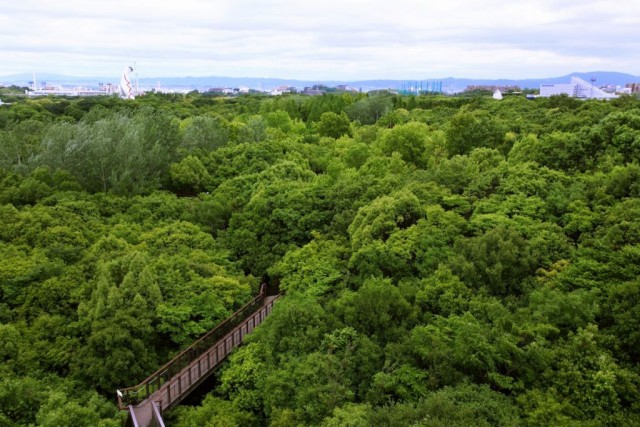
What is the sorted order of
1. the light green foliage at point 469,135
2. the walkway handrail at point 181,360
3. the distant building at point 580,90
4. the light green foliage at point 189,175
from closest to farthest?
the walkway handrail at point 181,360, the light green foliage at point 189,175, the light green foliage at point 469,135, the distant building at point 580,90

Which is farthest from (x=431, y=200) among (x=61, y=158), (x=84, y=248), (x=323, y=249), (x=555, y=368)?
(x=61, y=158)

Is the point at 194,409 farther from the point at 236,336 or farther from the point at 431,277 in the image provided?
the point at 431,277

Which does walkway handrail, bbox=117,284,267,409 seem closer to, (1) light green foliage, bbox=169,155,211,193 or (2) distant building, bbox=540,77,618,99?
(1) light green foliage, bbox=169,155,211,193

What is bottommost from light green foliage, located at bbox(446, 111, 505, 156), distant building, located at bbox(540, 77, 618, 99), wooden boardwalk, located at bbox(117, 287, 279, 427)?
wooden boardwalk, located at bbox(117, 287, 279, 427)

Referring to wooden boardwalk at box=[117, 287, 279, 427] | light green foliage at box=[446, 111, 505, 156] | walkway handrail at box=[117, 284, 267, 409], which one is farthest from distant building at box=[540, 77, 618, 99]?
wooden boardwalk at box=[117, 287, 279, 427]

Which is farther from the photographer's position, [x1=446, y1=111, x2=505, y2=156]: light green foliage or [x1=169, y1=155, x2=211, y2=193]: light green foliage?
[x1=446, y1=111, x2=505, y2=156]: light green foliage

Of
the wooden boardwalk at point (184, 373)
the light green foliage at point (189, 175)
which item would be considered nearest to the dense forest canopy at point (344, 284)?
the light green foliage at point (189, 175)

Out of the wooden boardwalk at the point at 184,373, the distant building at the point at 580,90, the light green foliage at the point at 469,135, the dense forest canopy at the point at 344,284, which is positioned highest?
the distant building at the point at 580,90

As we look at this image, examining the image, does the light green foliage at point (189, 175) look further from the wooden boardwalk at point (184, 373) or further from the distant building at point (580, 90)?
the distant building at point (580, 90)
